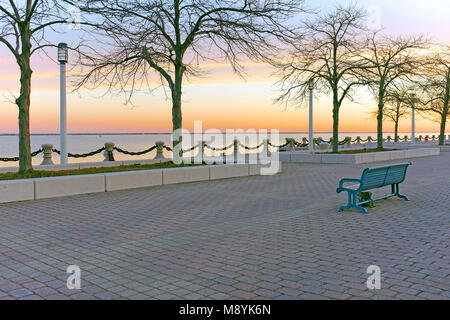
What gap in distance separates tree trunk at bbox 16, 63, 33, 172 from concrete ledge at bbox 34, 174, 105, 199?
2179 millimetres

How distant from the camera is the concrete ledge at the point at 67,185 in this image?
10156mm

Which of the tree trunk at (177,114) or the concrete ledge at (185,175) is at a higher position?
the tree trunk at (177,114)

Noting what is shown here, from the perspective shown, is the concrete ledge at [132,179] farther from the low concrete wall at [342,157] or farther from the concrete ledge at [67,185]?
the low concrete wall at [342,157]

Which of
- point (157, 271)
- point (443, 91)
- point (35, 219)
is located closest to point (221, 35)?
point (35, 219)

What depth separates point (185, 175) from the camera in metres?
13.5

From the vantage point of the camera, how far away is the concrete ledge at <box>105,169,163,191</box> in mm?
11562

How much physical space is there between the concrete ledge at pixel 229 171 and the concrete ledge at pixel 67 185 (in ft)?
13.7

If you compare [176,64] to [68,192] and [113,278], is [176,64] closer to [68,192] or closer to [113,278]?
[68,192]

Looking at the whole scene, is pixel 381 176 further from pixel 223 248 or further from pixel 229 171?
pixel 229 171

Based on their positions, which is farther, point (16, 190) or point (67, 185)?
point (67, 185)

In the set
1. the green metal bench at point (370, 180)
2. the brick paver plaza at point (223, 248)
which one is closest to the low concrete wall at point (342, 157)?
the brick paver plaza at point (223, 248)

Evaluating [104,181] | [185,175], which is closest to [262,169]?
[185,175]

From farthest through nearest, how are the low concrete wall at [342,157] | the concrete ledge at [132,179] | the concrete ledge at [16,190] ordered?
the low concrete wall at [342,157] → the concrete ledge at [132,179] → the concrete ledge at [16,190]

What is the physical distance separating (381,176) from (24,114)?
9.58m
